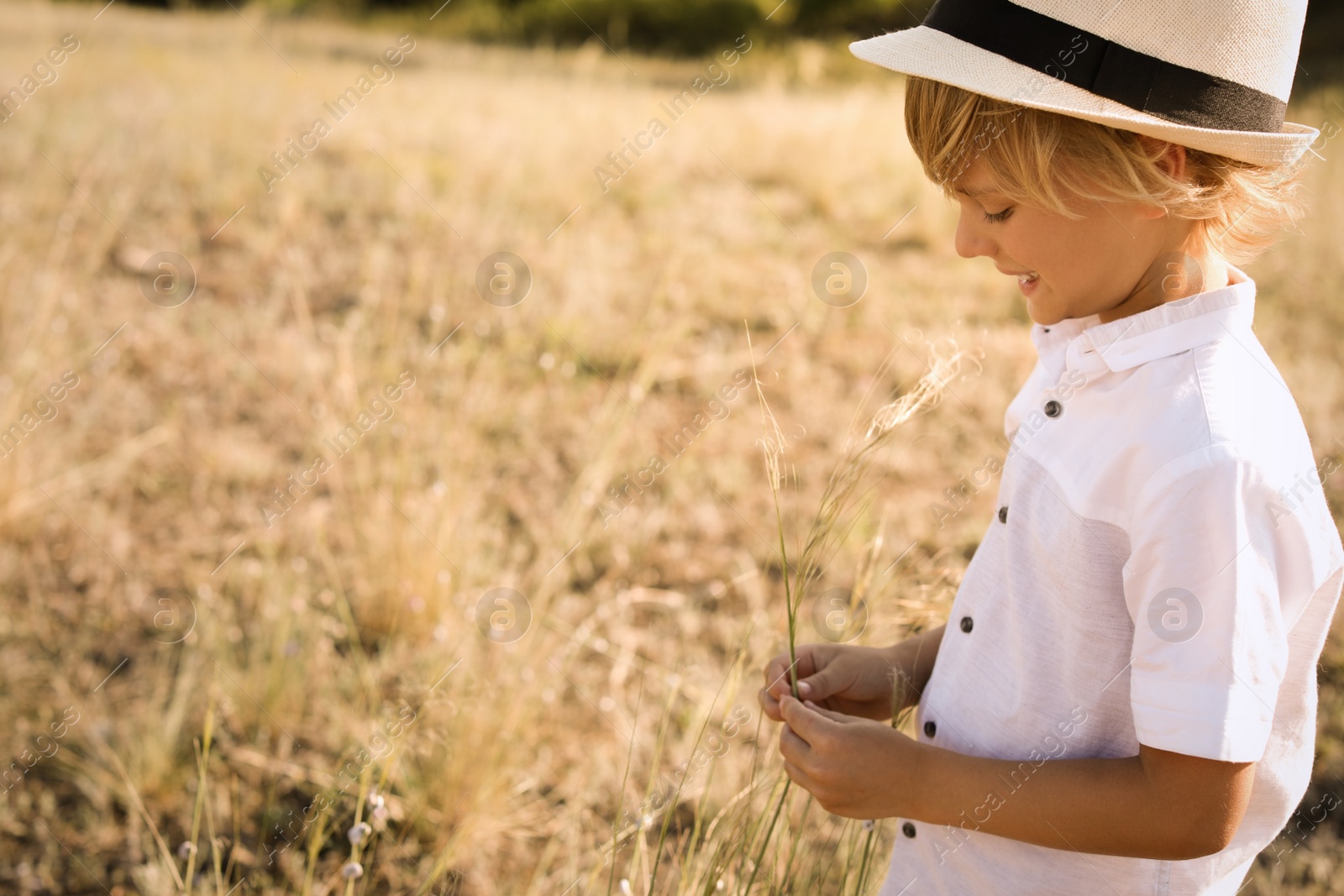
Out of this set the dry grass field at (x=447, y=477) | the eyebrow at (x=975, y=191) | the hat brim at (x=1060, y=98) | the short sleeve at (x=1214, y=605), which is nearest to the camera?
the short sleeve at (x=1214, y=605)

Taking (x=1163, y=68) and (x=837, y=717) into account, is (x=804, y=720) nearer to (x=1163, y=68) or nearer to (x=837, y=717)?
(x=837, y=717)

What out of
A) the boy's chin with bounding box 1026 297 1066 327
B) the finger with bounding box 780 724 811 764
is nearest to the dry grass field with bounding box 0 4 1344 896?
the boy's chin with bounding box 1026 297 1066 327

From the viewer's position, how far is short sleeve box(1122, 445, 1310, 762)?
0.72m

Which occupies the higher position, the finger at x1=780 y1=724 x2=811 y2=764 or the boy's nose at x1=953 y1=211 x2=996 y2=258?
the boy's nose at x1=953 y1=211 x2=996 y2=258

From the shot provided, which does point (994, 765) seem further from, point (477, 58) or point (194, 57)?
point (477, 58)

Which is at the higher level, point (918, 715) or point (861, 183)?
point (918, 715)

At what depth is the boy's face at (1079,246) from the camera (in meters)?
0.88

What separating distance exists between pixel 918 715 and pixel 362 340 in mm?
2754

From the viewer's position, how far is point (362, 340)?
11.0ft

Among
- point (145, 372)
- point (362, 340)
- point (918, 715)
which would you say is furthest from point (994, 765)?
point (145, 372)

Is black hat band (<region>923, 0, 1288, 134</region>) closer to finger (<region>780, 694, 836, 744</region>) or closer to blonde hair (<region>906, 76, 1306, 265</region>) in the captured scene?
blonde hair (<region>906, 76, 1306, 265</region>)

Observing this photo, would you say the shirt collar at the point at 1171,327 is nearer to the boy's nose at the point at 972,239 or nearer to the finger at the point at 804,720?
the boy's nose at the point at 972,239

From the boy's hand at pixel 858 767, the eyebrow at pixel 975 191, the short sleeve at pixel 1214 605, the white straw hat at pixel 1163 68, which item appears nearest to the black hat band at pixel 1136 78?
the white straw hat at pixel 1163 68

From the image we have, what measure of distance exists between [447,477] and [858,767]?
5.70ft
